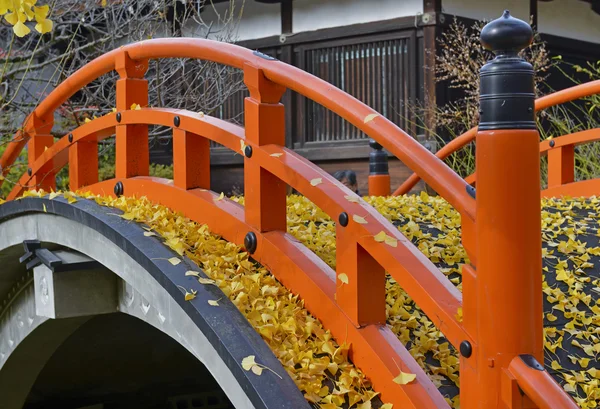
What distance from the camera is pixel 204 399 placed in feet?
21.4

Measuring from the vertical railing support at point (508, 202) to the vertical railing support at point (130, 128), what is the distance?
245cm

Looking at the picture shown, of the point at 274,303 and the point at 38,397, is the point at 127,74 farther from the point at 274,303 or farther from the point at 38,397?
the point at 38,397

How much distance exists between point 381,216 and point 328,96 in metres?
0.48

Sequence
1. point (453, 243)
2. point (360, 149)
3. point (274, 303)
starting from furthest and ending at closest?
1. point (360, 149)
2. point (453, 243)
3. point (274, 303)

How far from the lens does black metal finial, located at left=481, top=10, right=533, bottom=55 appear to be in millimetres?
2137

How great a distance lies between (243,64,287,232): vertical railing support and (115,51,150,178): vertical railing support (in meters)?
1.13

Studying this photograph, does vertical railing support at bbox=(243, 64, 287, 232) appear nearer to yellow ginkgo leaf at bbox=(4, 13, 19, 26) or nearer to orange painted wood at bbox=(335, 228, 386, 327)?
orange painted wood at bbox=(335, 228, 386, 327)

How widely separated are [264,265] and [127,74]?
1574 mm

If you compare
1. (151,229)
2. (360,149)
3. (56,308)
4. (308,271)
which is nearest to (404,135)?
(308,271)

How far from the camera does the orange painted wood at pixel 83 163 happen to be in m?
4.79

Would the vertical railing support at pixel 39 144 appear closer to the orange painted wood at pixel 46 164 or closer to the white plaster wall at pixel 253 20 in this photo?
the orange painted wood at pixel 46 164

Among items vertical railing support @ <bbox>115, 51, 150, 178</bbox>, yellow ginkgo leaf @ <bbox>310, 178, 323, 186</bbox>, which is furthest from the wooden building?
yellow ginkgo leaf @ <bbox>310, 178, 323, 186</bbox>

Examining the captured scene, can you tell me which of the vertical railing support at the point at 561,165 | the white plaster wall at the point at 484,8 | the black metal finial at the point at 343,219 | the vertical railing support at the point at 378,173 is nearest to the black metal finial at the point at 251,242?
the black metal finial at the point at 343,219

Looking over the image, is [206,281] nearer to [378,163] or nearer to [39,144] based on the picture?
[39,144]
